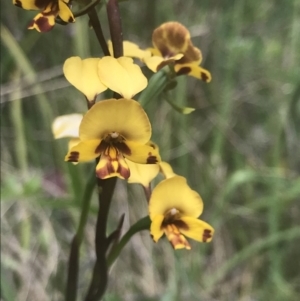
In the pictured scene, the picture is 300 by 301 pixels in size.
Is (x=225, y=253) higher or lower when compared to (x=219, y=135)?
lower

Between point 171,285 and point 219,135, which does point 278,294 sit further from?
point 219,135

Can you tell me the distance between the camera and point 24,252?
81cm

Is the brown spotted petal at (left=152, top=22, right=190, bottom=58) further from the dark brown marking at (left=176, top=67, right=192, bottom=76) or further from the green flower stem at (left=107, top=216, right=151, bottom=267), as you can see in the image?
the green flower stem at (left=107, top=216, right=151, bottom=267)

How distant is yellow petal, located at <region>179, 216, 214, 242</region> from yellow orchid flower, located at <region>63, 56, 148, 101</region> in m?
A: 0.11

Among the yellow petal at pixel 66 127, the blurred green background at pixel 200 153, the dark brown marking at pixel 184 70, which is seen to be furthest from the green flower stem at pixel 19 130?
the dark brown marking at pixel 184 70

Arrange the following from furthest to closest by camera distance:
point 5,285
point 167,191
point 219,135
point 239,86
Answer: point 239,86, point 219,135, point 5,285, point 167,191

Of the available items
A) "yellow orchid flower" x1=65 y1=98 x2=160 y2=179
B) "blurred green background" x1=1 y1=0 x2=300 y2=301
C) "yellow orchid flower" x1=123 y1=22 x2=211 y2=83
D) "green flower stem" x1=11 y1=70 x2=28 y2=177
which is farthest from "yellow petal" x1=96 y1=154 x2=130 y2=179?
"green flower stem" x1=11 y1=70 x2=28 y2=177

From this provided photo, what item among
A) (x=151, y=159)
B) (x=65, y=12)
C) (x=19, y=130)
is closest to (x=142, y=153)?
(x=151, y=159)

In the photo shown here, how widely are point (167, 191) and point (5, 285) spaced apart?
0.92ft

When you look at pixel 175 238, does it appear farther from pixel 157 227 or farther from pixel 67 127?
pixel 67 127

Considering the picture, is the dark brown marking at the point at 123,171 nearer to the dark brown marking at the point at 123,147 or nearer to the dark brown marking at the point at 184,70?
the dark brown marking at the point at 123,147

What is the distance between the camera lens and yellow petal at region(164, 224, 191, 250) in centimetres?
38

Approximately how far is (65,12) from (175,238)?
181 millimetres

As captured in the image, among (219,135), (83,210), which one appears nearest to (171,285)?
(219,135)
